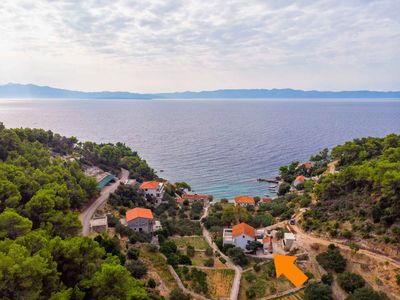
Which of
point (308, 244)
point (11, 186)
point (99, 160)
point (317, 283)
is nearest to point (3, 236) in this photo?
point (11, 186)

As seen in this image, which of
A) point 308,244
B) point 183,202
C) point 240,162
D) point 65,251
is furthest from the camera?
point 240,162


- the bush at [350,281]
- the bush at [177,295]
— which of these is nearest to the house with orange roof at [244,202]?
the bush at [350,281]

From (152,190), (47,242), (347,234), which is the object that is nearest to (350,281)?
(347,234)

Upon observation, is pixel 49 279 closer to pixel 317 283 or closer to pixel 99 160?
pixel 317 283

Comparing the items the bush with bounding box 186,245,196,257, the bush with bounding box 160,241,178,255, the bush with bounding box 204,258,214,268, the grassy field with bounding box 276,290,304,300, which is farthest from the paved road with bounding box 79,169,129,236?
the grassy field with bounding box 276,290,304,300

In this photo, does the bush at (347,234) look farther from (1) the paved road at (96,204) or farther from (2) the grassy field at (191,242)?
(1) the paved road at (96,204)

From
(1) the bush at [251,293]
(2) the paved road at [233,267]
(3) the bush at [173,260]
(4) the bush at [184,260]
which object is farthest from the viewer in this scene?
(4) the bush at [184,260]
